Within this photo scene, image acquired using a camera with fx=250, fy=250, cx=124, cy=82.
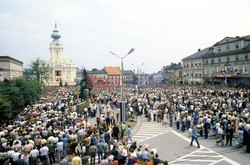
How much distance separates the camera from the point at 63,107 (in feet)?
103

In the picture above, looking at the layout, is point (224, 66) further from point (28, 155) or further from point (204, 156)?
point (28, 155)

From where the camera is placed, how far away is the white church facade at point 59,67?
11350cm

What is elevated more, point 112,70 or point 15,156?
point 112,70

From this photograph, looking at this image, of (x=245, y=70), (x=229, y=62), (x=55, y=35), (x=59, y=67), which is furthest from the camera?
(x=55, y=35)

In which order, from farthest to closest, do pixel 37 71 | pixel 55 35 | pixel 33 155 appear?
pixel 55 35, pixel 37 71, pixel 33 155

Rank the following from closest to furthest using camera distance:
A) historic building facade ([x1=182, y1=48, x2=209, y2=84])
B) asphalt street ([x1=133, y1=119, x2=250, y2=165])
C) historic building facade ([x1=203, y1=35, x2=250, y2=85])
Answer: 1. asphalt street ([x1=133, y1=119, x2=250, y2=165])
2. historic building facade ([x1=203, y1=35, x2=250, y2=85])
3. historic building facade ([x1=182, y1=48, x2=209, y2=84])

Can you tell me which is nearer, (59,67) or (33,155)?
(33,155)

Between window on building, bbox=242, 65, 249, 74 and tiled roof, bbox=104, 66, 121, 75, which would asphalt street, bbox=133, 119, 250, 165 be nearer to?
window on building, bbox=242, 65, 249, 74

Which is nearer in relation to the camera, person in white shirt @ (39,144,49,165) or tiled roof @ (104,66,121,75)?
person in white shirt @ (39,144,49,165)

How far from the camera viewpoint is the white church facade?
113500 mm

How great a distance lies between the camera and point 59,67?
115m

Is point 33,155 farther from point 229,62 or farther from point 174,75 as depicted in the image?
point 174,75

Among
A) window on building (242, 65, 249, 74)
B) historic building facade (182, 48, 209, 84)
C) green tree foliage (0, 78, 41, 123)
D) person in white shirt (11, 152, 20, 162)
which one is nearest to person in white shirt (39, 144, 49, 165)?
person in white shirt (11, 152, 20, 162)

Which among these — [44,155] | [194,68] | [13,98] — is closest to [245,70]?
[194,68]
